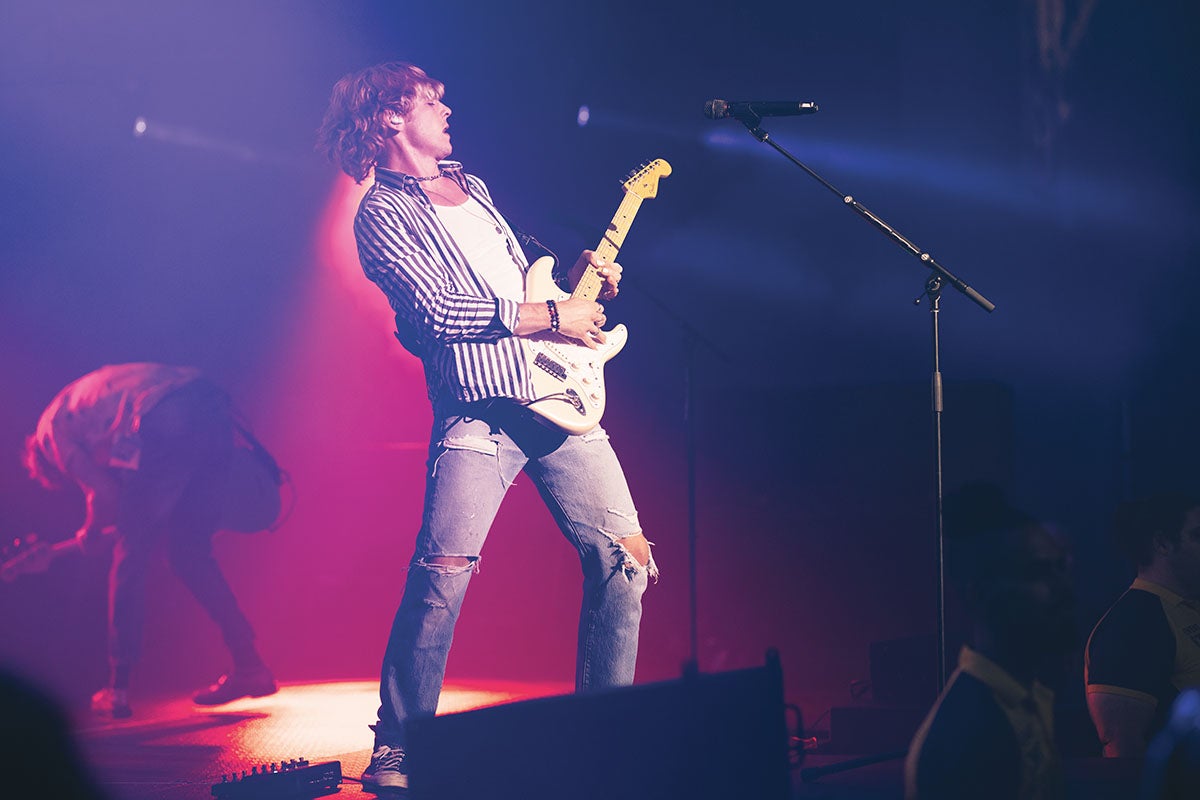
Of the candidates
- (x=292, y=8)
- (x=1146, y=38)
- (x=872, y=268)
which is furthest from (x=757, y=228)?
(x=292, y=8)

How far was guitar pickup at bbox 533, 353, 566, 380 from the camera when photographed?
3.65 m

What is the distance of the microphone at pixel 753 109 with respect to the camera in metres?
3.60

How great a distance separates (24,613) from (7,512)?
47 centimetres

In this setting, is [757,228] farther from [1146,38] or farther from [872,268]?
[1146,38]

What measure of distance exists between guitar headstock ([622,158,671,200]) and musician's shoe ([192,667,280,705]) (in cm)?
263

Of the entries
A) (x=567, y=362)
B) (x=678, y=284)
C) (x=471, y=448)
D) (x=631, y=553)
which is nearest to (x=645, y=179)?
(x=567, y=362)

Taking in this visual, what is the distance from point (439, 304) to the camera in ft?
11.8

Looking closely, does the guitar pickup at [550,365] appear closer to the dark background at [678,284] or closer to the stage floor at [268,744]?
the stage floor at [268,744]

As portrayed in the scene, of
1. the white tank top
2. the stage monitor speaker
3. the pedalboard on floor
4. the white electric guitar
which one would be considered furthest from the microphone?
the pedalboard on floor

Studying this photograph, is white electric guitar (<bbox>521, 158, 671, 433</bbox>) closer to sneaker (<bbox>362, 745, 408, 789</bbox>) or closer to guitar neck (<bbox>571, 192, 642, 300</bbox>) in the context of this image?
guitar neck (<bbox>571, 192, 642, 300</bbox>)

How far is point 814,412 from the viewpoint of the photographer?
214 inches

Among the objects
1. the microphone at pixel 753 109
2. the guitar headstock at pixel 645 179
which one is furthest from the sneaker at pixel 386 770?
the microphone at pixel 753 109

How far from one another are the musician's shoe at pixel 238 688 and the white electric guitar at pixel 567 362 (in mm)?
2149

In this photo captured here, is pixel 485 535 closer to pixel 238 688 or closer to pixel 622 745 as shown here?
pixel 622 745
